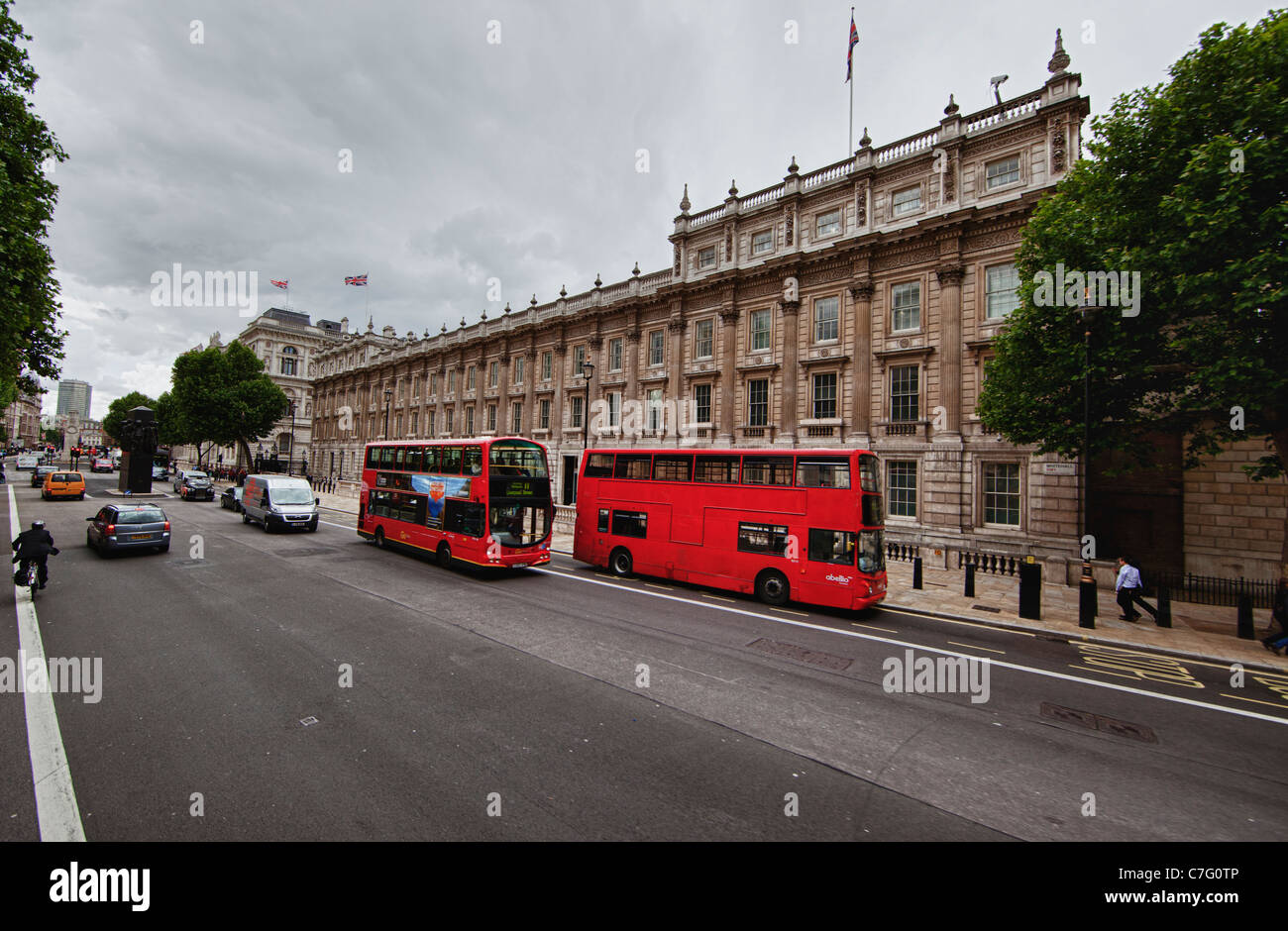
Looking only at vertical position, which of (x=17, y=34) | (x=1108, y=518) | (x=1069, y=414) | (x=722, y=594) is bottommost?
(x=722, y=594)

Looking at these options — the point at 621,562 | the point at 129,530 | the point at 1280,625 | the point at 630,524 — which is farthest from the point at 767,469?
the point at 129,530

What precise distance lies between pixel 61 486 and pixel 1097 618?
50732mm

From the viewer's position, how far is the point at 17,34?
47.6 ft

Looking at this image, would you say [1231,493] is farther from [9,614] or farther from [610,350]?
[9,614]

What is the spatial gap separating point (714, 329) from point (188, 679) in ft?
85.9

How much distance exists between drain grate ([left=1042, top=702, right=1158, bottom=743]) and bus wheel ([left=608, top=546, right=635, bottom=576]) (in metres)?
10.8

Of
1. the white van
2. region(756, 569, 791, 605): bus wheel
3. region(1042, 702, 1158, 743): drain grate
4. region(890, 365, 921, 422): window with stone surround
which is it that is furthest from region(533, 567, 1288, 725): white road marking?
the white van

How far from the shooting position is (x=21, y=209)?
1286cm

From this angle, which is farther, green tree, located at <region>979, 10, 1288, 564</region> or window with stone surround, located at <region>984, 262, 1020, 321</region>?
window with stone surround, located at <region>984, 262, 1020, 321</region>

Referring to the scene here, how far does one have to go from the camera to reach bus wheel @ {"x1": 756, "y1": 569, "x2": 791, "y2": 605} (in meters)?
13.2

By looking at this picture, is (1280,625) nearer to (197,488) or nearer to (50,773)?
(50,773)

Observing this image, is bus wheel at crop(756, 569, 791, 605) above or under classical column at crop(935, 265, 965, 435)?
under

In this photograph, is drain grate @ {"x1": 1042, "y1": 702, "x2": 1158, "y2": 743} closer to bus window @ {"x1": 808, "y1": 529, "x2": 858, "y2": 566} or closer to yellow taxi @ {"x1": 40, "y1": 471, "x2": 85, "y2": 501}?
bus window @ {"x1": 808, "y1": 529, "x2": 858, "y2": 566}
